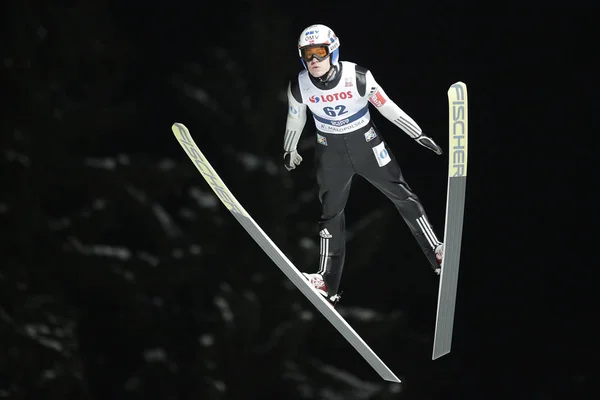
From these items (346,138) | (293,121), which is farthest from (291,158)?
(346,138)

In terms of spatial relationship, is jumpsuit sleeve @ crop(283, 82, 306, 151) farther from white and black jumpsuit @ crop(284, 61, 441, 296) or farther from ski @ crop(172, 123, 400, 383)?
ski @ crop(172, 123, 400, 383)

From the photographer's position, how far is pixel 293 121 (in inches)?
165

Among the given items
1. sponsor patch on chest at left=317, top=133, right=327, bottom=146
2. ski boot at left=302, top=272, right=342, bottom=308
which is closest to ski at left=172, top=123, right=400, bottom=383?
ski boot at left=302, top=272, right=342, bottom=308

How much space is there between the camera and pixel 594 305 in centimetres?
608

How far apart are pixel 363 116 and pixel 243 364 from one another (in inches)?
117

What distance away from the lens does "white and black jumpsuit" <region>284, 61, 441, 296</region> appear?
404cm

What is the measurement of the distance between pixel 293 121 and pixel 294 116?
0.08 ft

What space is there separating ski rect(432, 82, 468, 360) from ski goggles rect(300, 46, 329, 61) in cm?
50

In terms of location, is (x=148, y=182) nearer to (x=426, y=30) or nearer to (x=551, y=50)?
(x=426, y=30)

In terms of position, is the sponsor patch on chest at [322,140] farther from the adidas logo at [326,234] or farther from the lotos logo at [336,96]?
the adidas logo at [326,234]

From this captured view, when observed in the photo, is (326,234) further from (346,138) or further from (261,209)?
(261,209)

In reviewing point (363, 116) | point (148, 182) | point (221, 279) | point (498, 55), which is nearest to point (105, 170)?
point (148, 182)

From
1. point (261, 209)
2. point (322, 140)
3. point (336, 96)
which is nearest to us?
point (336, 96)

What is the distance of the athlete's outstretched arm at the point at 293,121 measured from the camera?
4.11 metres
